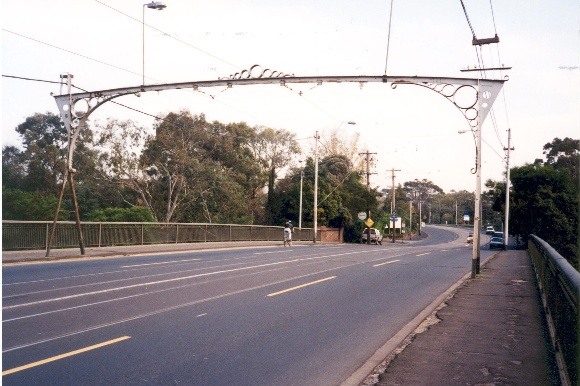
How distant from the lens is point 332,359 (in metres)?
7.53

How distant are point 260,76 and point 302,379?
14649 mm

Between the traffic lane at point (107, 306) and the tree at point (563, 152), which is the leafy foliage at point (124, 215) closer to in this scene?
the traffic lane at point (107, 306)

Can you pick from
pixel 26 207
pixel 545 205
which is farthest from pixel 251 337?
pixel 545 205

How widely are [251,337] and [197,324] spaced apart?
4.15 ft

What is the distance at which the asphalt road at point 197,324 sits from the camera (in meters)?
6.69

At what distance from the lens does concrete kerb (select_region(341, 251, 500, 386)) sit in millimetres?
6583

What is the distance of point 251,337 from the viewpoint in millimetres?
8578

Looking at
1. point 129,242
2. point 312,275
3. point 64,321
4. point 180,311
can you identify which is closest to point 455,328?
point 180,311

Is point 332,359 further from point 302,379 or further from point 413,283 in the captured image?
point 413,283

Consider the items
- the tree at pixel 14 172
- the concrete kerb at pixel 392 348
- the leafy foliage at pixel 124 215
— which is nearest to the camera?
the concrete kerb at pixel 392 348

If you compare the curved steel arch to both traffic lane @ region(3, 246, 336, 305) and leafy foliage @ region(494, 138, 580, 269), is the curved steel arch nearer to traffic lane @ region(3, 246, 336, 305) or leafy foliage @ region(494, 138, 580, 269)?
traffic lane @ region(3, 246, 336, 305)

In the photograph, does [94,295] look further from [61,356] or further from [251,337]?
[61,356]

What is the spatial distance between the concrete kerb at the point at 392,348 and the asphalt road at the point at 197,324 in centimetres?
17

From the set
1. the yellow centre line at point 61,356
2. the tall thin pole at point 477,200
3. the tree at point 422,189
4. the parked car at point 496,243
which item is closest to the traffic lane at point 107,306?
the yellow centre line at point 61,356
